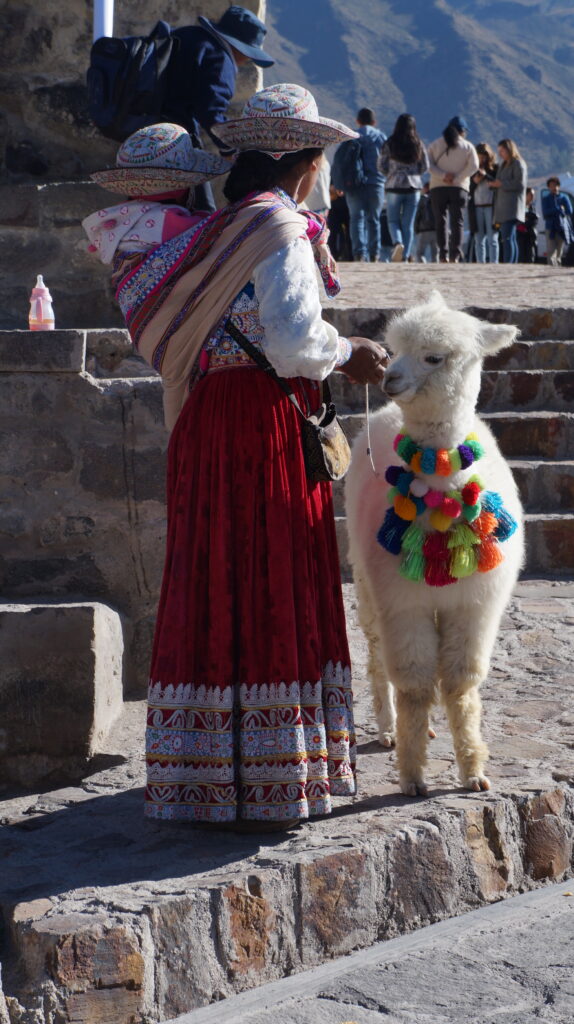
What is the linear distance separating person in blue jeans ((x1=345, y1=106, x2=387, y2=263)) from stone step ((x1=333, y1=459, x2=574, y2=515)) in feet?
20.7

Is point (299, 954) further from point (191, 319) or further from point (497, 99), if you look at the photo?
point (497, 99)

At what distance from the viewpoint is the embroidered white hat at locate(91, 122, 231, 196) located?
338 cm

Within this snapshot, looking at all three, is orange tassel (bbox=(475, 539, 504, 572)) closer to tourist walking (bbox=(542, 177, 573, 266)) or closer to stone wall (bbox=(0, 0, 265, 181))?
stone wall (bbox=(0, 0, 265, 181))

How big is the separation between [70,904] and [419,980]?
2.70 ft

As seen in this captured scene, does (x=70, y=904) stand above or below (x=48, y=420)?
below

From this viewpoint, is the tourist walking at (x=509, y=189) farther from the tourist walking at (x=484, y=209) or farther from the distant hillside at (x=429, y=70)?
the distant hillside at (x=429, y=70)

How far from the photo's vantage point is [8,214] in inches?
246

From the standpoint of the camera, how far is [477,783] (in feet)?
11.9

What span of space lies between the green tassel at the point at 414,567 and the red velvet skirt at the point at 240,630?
13.3 inches

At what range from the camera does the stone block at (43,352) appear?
4328mm

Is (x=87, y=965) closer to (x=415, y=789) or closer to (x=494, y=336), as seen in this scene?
(x=415, y=789)

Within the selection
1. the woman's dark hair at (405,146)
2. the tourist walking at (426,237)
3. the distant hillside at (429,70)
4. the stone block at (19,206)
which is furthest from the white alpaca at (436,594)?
the distant hillside at (429,70)

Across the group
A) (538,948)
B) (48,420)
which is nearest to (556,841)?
(538,948)

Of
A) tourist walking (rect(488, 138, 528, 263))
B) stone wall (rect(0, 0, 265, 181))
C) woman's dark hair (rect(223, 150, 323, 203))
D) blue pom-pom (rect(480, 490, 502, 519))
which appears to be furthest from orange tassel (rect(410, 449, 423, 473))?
tourist walking (rect(488, 138, 528, 263))
